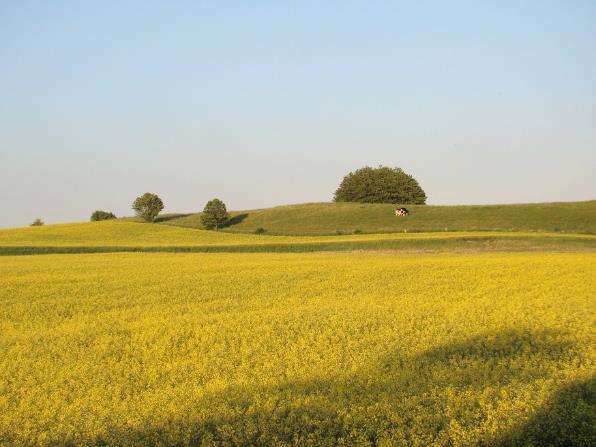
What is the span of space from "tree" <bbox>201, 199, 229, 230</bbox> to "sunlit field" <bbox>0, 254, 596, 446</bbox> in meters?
57.9

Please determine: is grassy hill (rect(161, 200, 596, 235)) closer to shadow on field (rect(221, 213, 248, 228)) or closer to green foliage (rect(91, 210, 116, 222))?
shadow on field (rect(221, 213, 248, 228))

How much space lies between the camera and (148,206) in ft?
303

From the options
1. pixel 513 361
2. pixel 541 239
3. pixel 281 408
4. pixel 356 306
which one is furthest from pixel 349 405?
pixel 541 239

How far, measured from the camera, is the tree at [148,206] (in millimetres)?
92375

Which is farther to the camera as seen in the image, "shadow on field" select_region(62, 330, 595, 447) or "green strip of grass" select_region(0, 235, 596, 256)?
"green strip of grass" select_region(0, 235, 596, 256)

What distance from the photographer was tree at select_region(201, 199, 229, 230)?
249 ft

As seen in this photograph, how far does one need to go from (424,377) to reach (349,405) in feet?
4.69

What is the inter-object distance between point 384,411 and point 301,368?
193 centimetres

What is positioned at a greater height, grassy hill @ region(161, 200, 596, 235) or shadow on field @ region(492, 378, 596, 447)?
grassy hill @ region(161, 200, 596, 235)

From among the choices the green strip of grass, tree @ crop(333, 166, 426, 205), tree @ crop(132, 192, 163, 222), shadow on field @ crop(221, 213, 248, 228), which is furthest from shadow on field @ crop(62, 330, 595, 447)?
tree @ crop(333, 166, 426, 205)

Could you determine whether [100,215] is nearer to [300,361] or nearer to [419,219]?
[419,219]

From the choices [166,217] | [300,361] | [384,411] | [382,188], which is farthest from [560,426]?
[382,188]

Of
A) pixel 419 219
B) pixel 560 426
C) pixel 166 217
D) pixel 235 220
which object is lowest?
pixel 560 426

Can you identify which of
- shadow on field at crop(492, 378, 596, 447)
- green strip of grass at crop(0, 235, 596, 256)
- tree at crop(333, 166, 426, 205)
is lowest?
shadow on field at crop(492, 378, 596, 447)
